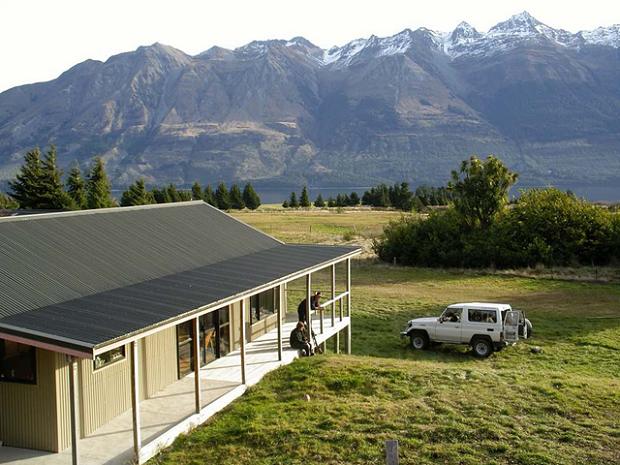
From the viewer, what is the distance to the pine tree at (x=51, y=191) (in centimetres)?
5512

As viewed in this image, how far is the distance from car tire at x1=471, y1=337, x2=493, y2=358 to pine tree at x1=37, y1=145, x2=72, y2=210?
4286 cm

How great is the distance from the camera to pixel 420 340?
21.9 metres

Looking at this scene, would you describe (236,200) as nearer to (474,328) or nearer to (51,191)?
(51,191)

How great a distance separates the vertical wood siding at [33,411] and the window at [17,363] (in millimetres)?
88

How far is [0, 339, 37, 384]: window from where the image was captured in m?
11.3

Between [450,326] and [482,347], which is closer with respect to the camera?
[482,347]

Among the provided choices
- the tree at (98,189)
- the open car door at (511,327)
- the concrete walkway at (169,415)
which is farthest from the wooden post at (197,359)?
the tree at (98,189)

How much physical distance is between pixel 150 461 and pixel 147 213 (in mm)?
10146

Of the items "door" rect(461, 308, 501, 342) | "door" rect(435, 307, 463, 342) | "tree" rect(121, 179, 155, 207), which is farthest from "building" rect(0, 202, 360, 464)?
"tree" rect(121, 179, 155, 207)

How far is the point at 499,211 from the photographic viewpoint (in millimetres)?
43594

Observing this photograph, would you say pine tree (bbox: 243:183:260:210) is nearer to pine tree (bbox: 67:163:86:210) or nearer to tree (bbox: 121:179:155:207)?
tree (bbox: 121:179:155:207)

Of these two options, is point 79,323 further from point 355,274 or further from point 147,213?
point 355,274

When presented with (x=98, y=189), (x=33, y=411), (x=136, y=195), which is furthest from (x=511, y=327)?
(x=136, y=195)

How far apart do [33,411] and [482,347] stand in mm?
13905
